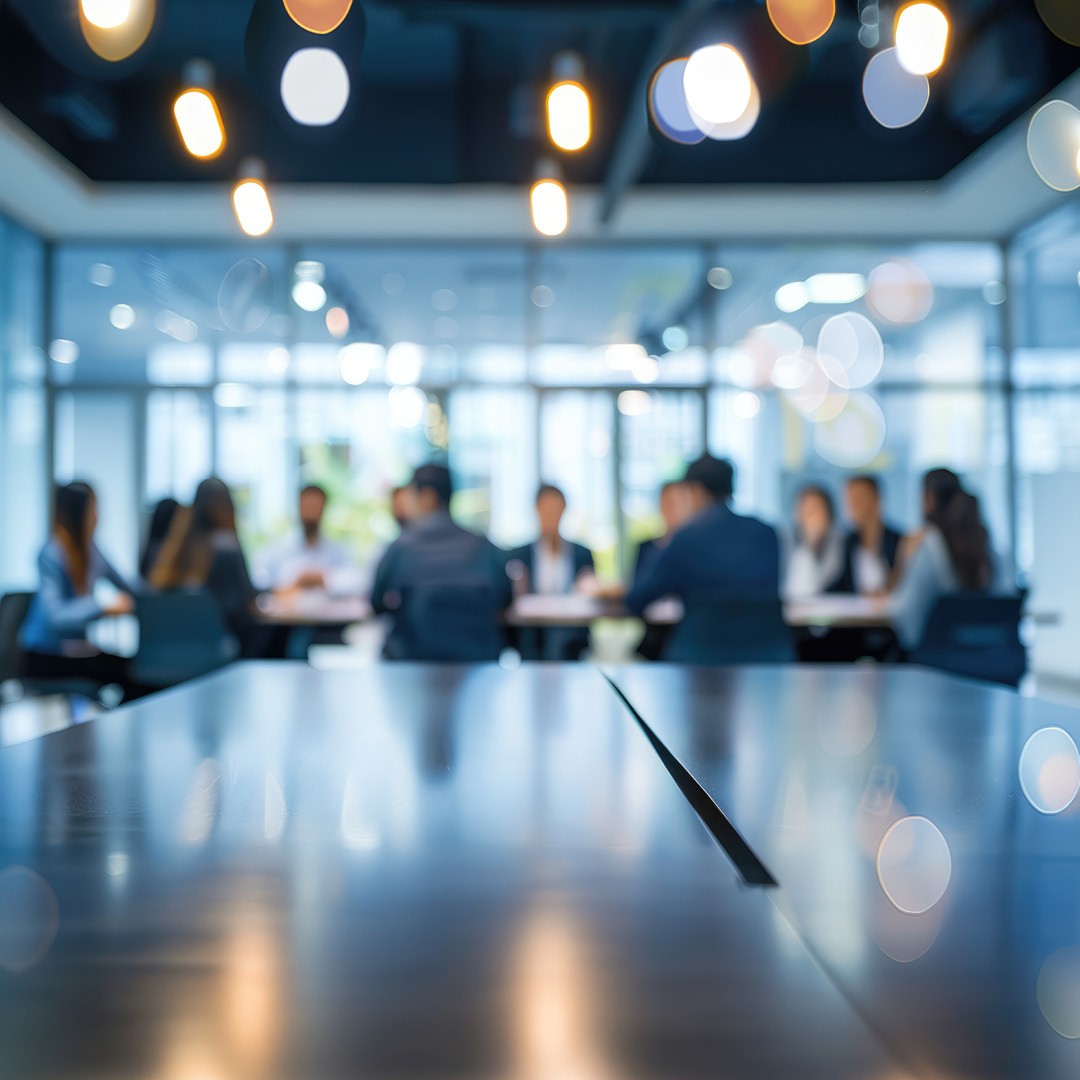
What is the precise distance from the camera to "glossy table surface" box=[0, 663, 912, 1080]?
40 cm

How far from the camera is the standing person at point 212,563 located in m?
3.68

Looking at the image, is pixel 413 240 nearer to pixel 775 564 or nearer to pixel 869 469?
pixel 869 469

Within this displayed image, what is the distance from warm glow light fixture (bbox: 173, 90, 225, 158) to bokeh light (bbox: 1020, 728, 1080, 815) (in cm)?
279

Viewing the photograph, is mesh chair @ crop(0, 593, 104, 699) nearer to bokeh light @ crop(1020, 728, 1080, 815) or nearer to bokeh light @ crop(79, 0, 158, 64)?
bokeh light @ crop(79, 0, 158, 64)

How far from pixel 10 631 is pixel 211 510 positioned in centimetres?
95

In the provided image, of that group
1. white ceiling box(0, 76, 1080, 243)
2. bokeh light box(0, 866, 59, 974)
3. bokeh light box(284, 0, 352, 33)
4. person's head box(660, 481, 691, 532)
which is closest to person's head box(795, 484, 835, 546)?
person's head box(660, 481, 691, 532)

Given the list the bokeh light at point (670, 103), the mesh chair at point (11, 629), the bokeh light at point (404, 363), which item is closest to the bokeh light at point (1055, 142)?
the bokeh light at point (670, 103)

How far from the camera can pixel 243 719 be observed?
1.27 m

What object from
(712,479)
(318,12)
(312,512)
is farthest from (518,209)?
(318,12)

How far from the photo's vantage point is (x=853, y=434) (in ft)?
22.3

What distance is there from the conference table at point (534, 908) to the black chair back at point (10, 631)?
220 cm

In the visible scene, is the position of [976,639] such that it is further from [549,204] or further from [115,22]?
[115,22]

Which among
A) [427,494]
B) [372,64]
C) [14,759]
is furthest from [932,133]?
[14,759]

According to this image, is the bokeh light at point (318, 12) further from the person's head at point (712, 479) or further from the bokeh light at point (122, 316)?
the bokeh light at point (122, 316)
